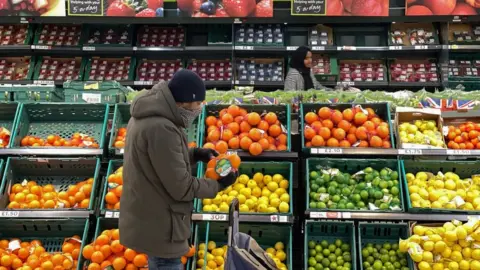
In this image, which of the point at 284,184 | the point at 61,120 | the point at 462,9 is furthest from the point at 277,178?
the point at 462,9

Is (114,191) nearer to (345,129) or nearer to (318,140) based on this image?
(318,140)

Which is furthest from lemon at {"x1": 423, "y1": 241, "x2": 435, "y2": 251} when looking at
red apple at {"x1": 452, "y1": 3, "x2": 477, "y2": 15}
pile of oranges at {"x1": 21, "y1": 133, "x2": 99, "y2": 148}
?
red apple at {"x1": 452, "y1": 3, "x2": 477, "y2": 15}

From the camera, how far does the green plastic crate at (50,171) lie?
4.17 m

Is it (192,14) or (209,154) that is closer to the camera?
(209,154)

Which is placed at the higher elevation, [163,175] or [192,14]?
[192,14]

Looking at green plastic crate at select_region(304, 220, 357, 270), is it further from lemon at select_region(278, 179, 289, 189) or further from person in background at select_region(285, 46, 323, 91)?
person in background at select_region(285, 46, 323, 91)

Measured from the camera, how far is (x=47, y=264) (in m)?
3.76

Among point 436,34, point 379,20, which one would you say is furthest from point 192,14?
point 436,34

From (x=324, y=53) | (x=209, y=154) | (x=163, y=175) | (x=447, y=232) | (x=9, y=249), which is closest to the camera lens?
(x=163, y=175)

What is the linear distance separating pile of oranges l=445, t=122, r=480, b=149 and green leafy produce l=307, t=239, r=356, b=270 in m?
1.23

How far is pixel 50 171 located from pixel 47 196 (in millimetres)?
354

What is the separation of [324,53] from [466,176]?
4156 mm

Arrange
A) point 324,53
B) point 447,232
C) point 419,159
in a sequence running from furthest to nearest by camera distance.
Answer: point 324,53
point 419,159
point 447,232

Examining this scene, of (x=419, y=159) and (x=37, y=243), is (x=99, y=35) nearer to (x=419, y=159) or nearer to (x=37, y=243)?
(x=37, y=243)
